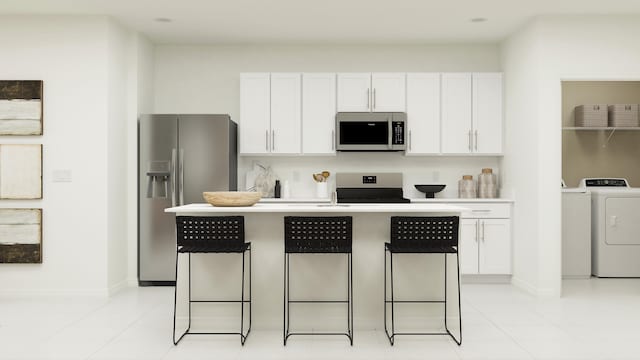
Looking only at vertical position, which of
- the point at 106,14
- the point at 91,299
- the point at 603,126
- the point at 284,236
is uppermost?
the point at 106,14

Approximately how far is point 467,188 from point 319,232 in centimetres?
296

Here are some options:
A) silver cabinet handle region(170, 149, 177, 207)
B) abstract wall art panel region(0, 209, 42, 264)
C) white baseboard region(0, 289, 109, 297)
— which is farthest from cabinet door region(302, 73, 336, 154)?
abstract wall art panel region(0, 209, 42, 264)

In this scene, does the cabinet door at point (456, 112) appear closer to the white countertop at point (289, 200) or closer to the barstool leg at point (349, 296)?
the white countertop at point (289, 200)

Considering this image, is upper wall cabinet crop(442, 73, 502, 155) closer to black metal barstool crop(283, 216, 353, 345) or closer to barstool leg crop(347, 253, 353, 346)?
barstool leg crop(347, 253, 353, 346)

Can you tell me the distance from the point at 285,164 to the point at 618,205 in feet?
13.1

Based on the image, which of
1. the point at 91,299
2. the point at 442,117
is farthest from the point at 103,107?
the point at 442,117

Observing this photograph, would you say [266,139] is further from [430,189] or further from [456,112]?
[456,112]

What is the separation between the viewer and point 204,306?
3758 mm

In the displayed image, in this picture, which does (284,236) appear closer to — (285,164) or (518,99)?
(285,164)

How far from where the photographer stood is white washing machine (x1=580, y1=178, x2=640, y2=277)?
5777 millimetres

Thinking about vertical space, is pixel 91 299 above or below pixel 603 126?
below

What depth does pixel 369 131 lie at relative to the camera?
569 centimetres

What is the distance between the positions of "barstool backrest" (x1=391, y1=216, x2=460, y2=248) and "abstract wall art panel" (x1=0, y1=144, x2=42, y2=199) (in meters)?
3.56

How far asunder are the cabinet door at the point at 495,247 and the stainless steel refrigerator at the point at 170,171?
2925mm
